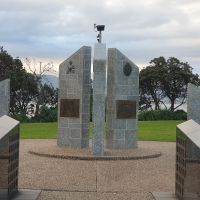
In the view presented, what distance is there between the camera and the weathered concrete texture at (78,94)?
17.1 meters

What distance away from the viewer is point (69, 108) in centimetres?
1730

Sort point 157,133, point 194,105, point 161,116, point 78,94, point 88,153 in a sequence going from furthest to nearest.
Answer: point 161,116 → point 157,133 → point 78,94 → point 88,153 → point 194,105

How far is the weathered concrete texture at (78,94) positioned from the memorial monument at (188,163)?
322 inches

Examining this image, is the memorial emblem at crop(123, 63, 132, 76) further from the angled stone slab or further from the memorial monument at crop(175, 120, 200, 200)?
the angled stone slab

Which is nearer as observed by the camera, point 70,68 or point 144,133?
point 70,68

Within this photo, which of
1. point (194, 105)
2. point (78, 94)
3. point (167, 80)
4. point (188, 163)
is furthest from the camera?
point (167, 80)

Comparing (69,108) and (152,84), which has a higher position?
(152,84)

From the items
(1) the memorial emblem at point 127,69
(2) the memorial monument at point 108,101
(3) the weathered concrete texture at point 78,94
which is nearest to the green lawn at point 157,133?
(2) the memorial monument at point 108,101

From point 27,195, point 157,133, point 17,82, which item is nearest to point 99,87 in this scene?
point 27,195

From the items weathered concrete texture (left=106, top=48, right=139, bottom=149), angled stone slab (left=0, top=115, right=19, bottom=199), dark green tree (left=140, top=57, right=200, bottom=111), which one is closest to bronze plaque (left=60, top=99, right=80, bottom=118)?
weathered concrete texture (left=106, top=48, right=139, bottom=149)

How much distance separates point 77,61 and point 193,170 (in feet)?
31.8

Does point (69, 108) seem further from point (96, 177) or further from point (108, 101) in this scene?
point (96, 177)

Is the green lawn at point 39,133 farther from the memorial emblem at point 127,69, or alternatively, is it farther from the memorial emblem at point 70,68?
the memorial emblem at point 127,69

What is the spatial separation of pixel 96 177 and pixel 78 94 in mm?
5613
